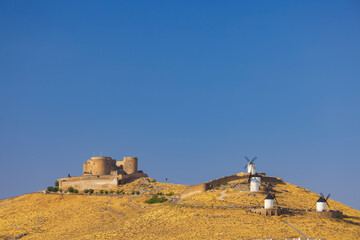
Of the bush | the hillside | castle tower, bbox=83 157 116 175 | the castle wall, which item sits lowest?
the hillside

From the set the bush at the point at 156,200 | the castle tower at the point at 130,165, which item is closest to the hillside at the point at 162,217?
the bush at the point at 156,200

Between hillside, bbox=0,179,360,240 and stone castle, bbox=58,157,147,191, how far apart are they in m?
3.04

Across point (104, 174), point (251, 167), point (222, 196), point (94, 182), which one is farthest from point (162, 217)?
point (104, 174)

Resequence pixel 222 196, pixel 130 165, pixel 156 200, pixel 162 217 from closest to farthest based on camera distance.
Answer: pixel 162 217, pixel 222 196, pixel 156 200, pixel 130 165

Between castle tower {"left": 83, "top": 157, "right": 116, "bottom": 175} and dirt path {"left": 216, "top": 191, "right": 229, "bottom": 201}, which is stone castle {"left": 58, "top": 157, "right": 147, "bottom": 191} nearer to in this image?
castle tower {"left": 83, "top": 157, "right": 116, "bottom": 175}

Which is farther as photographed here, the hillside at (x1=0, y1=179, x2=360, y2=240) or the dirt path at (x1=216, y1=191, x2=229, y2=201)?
the dirt path at (x1=216, y1=191, x2=229, y2=201)

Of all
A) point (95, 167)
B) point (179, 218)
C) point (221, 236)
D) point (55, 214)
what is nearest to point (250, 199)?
point (179, 218)

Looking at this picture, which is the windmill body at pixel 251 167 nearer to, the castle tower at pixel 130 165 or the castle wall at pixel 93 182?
the castle tower at pixel 130 165

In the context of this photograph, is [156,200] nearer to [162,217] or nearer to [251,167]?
[162,217]

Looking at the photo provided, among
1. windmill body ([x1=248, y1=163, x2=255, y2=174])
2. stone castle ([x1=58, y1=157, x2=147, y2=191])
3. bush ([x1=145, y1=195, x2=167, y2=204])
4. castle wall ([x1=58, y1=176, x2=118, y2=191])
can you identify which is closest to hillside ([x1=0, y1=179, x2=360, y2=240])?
bush ([x1=145, y1=195, x2=167, y2=204])

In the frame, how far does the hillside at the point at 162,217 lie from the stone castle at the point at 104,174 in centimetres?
304

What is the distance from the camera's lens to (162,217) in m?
61.6

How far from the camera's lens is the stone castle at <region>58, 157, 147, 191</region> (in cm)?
8906

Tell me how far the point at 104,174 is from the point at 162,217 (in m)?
34.8
